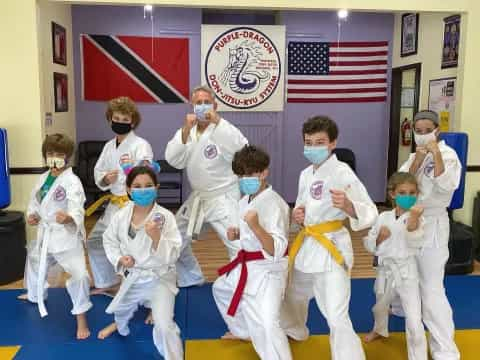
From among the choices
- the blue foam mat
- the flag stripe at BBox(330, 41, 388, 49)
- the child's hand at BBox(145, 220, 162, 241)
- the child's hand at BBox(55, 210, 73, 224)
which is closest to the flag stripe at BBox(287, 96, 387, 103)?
the flag stripe at BBox(330, 41, 388, 49)

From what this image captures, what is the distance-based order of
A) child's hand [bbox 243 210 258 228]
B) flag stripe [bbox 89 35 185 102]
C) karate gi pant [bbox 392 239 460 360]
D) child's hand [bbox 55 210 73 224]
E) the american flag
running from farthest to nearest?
the american flag, flag stripe [bbox 89 35 185 102], child's hand [bbox 55 210 73 224], karate gi pant [bbox 392 239 460 360], child's hand [bbox 243 210 258 228]

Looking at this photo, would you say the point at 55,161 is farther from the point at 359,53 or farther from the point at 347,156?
the point at 359,53

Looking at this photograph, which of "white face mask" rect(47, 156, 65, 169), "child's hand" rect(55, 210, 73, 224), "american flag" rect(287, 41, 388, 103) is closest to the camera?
"child's hand" rect(55, 210, 73, 224)

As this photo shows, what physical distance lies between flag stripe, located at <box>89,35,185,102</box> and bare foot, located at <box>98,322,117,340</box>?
4.12m

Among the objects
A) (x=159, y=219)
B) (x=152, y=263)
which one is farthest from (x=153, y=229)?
(x=152, y=263)

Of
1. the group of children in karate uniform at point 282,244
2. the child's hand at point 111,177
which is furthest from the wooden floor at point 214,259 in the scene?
the child's hand at point 111,177

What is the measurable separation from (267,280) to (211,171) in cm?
105

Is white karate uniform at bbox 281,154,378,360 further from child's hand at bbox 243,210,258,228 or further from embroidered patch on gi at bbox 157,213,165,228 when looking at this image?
embroidered patch on gi at bbox 157,213,165,228

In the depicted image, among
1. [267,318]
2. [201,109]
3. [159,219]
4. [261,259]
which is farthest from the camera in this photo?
[201,109]

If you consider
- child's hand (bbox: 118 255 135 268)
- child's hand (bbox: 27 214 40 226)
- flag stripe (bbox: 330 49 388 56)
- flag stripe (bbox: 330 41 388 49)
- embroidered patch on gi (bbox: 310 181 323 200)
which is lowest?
child's hand (bbox: 118 255 135 268)

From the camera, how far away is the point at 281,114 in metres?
6.77

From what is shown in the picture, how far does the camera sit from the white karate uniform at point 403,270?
2.54 metres

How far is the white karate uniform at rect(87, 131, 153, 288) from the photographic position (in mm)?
3262

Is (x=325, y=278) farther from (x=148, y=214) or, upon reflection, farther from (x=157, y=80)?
(x=157, y=80)
